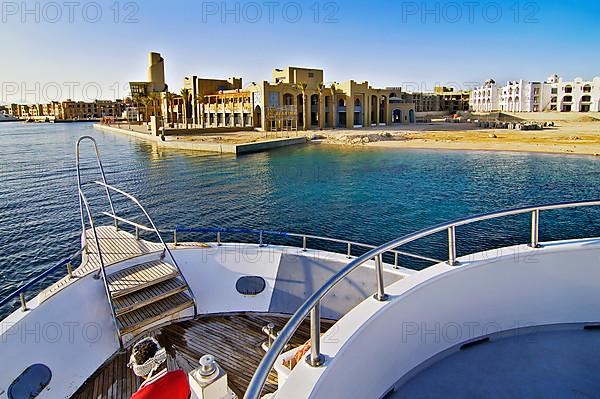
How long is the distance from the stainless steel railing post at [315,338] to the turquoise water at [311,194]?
11.7 m

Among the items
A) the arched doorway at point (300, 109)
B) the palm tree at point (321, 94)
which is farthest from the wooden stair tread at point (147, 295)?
the arched doorway at point (300, 109)

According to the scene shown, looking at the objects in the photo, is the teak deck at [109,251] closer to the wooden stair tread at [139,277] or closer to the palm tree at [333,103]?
the wooden stair tread at [139,277]

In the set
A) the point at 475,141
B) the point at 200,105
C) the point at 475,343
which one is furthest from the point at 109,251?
the point at 200,105

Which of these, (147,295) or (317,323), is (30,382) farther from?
(317,323)

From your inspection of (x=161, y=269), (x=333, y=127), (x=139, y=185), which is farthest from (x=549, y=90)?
(x=161, y=269)

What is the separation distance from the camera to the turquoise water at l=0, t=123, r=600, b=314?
664 inches

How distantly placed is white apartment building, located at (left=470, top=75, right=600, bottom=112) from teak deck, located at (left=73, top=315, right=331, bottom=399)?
116 m

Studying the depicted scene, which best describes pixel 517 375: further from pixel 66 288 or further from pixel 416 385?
pixel 66 288

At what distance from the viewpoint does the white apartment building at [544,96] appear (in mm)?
99000

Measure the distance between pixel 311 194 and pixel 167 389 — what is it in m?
22.8

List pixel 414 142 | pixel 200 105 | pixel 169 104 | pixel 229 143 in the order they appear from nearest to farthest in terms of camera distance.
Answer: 1. pixel 229 143
2. pixel 414 142
3. pixel 200 105
4. pixel 169 104

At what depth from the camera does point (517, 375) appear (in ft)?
9.80

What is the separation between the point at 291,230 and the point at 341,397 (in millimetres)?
15655

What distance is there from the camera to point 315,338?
2.30 m
